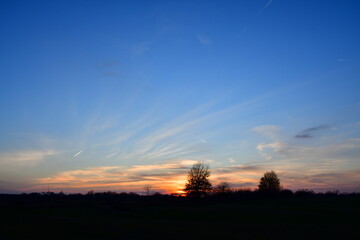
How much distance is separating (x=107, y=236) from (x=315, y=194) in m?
113

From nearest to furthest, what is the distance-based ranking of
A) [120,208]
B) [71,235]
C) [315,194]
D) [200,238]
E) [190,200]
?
1. [200,238]
2. [71,235]
3. [120,208]
4. [190,200]
5. [315,194]

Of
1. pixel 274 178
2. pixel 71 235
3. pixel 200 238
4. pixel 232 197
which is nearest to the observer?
pixel 200 238

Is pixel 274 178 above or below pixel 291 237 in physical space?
above

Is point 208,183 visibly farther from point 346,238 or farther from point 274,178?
point 346,238

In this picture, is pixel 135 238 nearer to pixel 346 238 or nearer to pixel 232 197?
pixel 346 238

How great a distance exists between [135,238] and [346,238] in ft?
53.2

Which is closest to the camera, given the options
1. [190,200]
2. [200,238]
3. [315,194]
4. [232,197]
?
[200,238]

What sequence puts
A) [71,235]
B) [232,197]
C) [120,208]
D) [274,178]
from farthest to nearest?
[274,178], [232,197], [120,208], [71,235]

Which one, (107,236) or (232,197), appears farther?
(232,197)

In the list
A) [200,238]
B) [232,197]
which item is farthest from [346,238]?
[232,197]

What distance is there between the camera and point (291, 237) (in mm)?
23031

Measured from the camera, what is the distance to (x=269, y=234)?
24234mm

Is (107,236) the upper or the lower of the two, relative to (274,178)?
lower


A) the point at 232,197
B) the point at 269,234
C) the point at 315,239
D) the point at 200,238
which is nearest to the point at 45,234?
the point at 200,238
